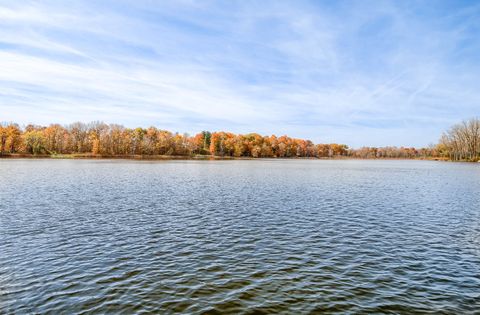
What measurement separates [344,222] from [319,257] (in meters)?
8.36

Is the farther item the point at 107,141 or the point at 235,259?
the point at 107,141

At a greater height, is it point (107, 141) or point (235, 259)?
point (107, 141)

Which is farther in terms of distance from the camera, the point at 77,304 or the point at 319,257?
the point at 319,257

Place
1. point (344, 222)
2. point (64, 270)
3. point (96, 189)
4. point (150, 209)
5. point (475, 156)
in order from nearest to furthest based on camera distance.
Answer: point (64, 270) < point (344, 222) < point (150, 209) < point (96, 189) < point (475, 156)

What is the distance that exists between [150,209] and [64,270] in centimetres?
1363

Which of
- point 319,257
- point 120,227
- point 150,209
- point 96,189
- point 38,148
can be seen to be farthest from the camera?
point 38,148

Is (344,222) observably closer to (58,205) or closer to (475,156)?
(58,205)

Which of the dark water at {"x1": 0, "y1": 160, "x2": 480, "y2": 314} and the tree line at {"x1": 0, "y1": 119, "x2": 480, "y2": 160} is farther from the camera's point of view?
the tree line at {"x1": 0, "y1": 119, "x2": 480, "y2": 160}

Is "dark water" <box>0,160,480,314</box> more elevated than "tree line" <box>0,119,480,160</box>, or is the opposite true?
"tree line" <box>0,119,480,160</box>

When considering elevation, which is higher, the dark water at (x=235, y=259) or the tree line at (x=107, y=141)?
the tree line at (x=107, y=141)

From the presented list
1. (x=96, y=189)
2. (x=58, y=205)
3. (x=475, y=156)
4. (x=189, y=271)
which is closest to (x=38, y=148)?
(x=96, y=189)

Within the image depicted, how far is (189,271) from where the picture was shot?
43.4 ft

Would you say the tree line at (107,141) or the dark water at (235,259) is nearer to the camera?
the dark water at (235,259)

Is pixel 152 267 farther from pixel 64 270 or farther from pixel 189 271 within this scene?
pixel 64 270
